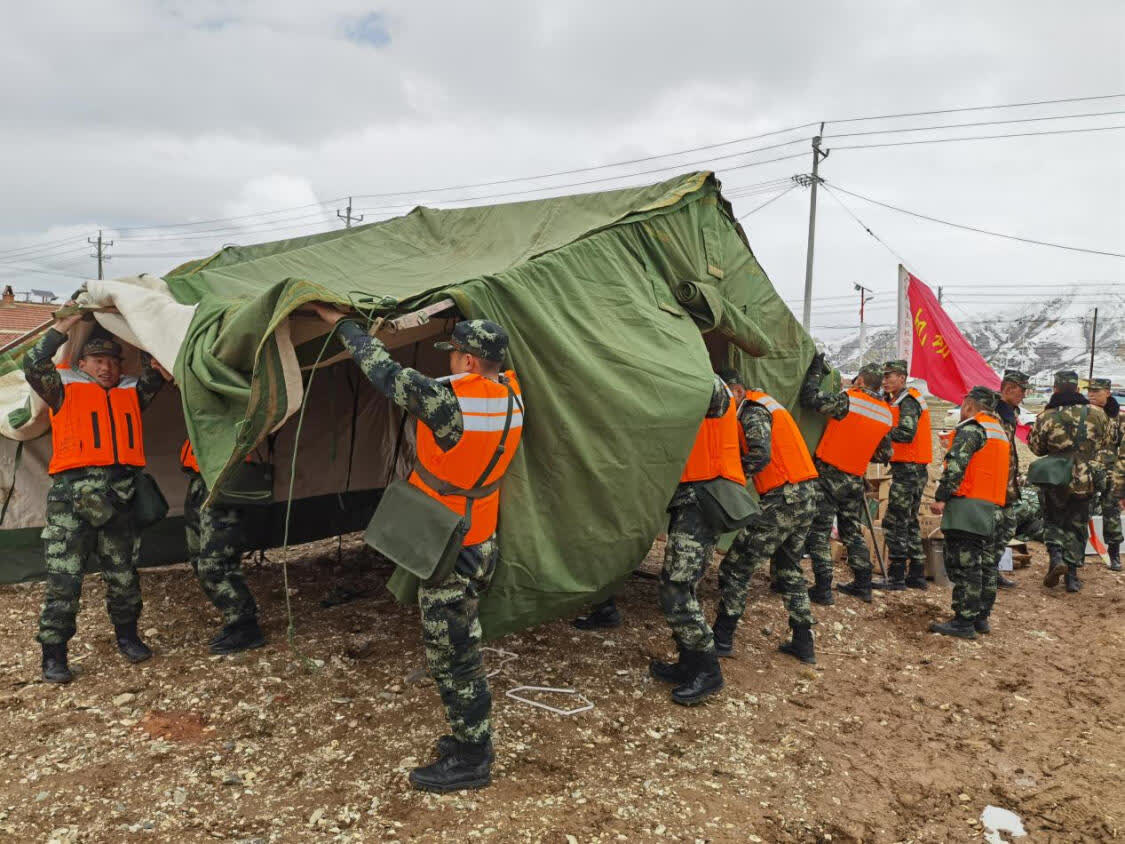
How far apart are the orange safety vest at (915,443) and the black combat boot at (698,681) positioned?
3102mm

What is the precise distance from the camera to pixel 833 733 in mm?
3510

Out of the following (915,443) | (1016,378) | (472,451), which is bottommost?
(915,443)

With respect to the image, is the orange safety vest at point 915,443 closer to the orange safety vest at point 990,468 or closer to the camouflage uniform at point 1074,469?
the orange safety vest at point 990,468

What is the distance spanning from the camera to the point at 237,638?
407 centimetres

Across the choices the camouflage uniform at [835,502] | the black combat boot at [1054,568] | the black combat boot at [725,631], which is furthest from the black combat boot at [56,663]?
the black combat boot at [1054,568]

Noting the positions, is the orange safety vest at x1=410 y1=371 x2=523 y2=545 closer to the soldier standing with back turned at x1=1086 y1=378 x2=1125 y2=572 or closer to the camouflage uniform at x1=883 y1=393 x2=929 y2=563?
the camouflage uniform at x1=883 y1=393 x2=929 y2=563

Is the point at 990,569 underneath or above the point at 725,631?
above

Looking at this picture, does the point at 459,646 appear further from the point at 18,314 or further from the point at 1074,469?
the point at 18,314

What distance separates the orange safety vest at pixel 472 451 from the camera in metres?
2.72

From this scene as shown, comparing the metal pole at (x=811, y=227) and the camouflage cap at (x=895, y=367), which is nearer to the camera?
the camouflage cap at (x=895, y=367)

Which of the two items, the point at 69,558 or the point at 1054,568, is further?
the point at 1054,568

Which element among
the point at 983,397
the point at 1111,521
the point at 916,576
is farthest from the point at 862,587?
the point at 1111,521

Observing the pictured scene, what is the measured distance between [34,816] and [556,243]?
330cm

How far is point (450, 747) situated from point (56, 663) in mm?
2232
